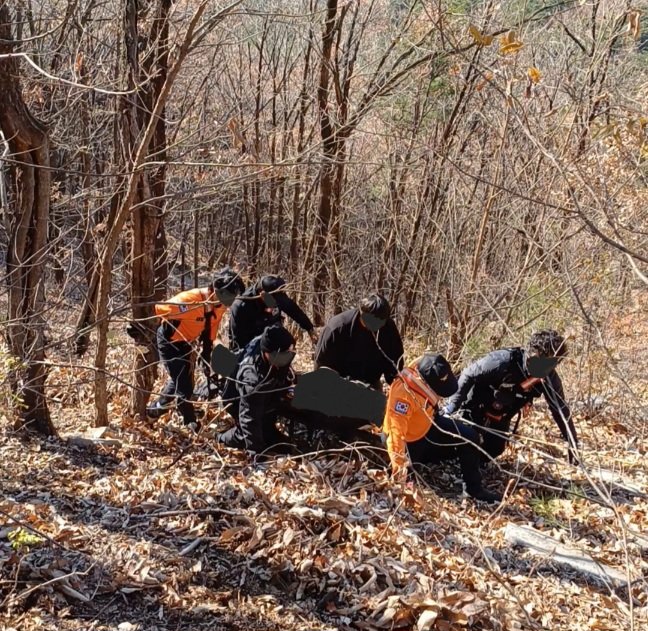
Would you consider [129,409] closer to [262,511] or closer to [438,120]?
[262,511]

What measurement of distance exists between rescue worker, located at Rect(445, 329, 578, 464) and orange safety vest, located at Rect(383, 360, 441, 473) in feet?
1.55

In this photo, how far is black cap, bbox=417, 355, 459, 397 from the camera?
481 centimetres

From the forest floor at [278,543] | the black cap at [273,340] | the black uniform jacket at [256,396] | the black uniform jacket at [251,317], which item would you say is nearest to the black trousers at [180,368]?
the forest floor at [278,543]

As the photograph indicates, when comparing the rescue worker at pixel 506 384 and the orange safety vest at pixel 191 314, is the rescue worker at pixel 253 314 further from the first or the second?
the rescue worker at pixel 506 384

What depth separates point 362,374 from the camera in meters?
5.88

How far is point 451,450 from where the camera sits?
5383mm

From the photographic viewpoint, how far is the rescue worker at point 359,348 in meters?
5.65

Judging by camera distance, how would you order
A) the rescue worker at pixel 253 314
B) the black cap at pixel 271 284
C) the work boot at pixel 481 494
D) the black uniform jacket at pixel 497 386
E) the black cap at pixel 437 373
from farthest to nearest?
the rescue worker at pixel 253 314
the black cap at pixel 271 284
the black uniform jacket at pixel 497 386
the work boot at pixel 481 494
the black cap at pixel 437 373

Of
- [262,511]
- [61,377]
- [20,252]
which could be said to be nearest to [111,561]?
[262,511]

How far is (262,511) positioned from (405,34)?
6796mm

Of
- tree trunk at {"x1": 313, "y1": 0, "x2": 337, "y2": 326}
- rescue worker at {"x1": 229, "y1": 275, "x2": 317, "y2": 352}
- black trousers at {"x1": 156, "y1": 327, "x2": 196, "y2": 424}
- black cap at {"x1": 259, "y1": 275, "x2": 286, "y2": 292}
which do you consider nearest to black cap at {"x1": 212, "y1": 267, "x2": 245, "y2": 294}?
black cap at {"x1": 259, "y1": 275, "x2": 286, "y2": 292}

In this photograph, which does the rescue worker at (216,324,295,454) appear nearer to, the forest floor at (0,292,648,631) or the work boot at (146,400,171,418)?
the forest floor at (0,292,648,631)

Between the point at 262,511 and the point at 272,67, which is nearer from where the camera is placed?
the point at 262,511

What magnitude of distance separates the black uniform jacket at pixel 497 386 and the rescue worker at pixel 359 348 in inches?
25.1
